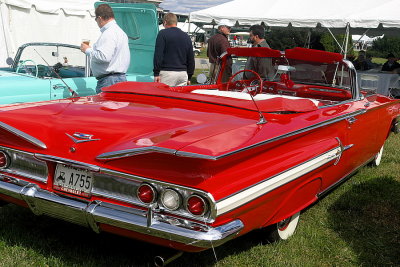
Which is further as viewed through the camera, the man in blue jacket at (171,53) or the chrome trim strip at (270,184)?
the man in blue jacket at (171,53)

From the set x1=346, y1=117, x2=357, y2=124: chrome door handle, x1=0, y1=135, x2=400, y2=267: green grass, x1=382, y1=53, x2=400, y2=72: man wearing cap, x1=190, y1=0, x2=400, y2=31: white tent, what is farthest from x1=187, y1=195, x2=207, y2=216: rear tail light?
x1=382, y1=53, x2=400, y2=72: man wearing cap

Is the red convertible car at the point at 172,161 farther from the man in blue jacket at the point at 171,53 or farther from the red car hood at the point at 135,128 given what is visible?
the man in blue jacket at the point at 171,53

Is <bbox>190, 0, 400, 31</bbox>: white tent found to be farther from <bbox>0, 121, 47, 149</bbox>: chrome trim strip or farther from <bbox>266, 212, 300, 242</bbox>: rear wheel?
<bbox>0, 121, 47, 149</bbox>: chrome trim strip

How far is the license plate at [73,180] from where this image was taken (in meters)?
2.40

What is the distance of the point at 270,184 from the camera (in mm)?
2473

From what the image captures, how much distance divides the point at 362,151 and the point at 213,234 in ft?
7.62

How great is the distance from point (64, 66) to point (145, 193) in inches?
161

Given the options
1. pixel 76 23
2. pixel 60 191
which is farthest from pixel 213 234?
pixel 76 23

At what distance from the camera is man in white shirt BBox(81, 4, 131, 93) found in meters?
4.71

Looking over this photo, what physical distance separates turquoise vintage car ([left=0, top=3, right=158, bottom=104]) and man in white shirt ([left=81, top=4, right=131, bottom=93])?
→ 511mm

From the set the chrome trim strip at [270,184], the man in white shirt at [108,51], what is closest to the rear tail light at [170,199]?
the chrome trim strip at [270,184]

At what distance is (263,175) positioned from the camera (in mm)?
2428

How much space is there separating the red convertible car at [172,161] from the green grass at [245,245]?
0.62 feet

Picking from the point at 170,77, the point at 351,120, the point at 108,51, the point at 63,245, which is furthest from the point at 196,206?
the point at 170,77
